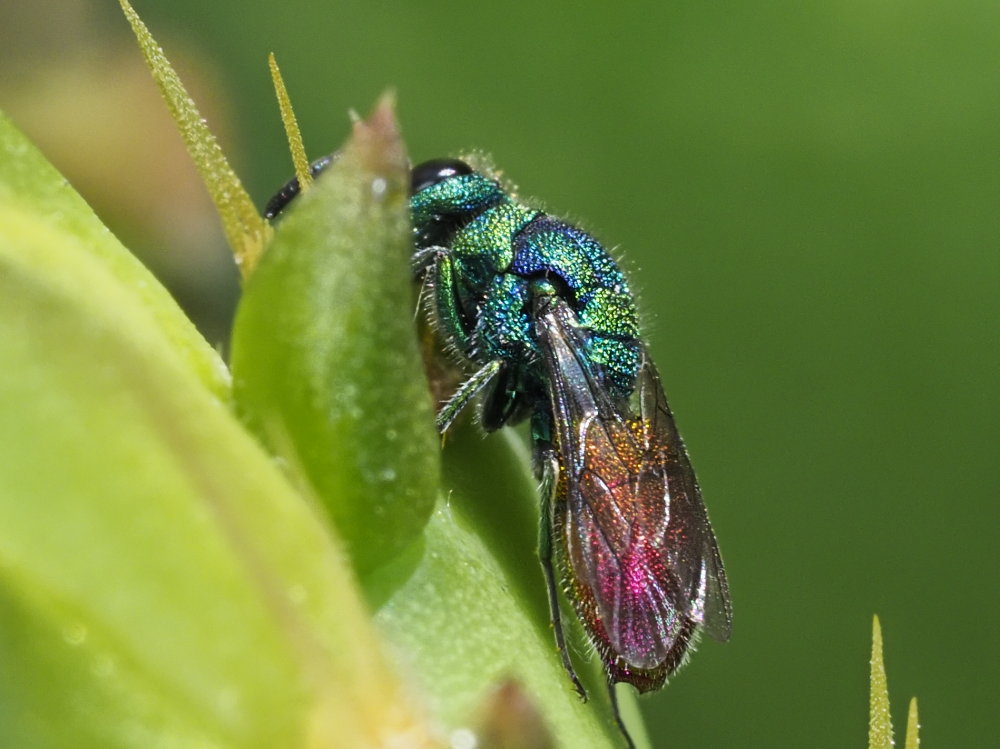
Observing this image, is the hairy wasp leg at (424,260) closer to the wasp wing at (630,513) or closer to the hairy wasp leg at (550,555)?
the wasp wing at (630,513)

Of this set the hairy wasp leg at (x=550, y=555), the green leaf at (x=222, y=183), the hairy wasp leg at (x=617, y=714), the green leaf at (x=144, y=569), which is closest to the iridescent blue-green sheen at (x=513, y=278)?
the hairy wasp leg at (x=550, y=555)

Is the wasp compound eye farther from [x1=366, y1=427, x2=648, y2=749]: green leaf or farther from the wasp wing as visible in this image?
[x1=366, y1=427, x2=648, y2=749]: green leaf

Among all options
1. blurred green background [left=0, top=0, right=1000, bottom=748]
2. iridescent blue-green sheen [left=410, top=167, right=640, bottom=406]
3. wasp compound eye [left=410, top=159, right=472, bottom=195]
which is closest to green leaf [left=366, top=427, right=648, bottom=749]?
iridescent blue-green sheen [left=410, top=167, right=640, bottom=406]

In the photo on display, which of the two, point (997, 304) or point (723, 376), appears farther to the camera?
point (723, 376)

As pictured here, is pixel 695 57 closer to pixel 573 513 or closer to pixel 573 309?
pixel 573 309

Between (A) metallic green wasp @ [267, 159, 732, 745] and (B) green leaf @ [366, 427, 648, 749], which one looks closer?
(B) green leaf @ [366, 427, 648, 749]

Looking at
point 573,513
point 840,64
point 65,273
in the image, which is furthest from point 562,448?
point 65,273
